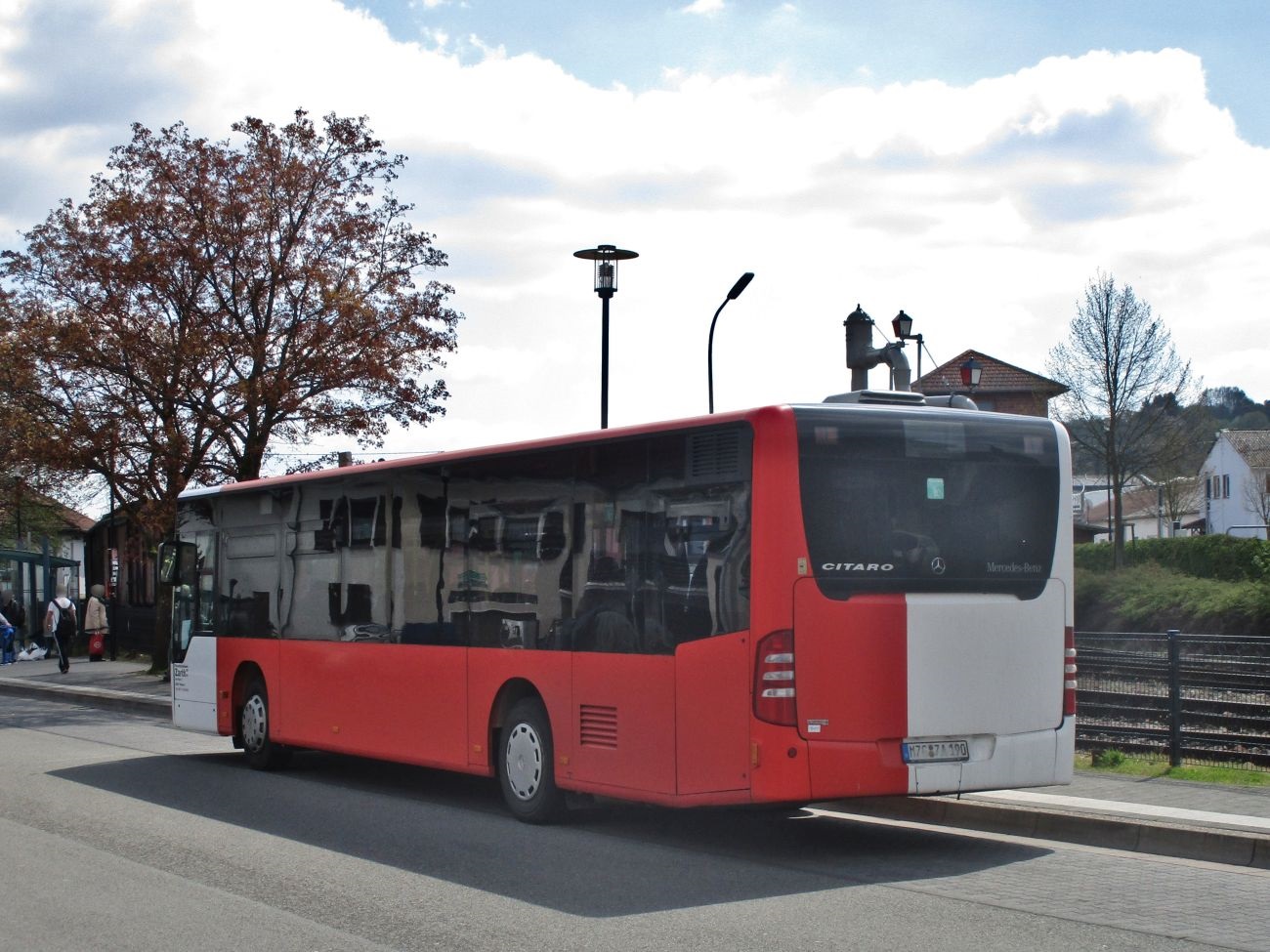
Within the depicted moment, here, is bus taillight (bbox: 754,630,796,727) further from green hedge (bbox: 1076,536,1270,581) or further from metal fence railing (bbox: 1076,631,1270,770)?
green hedge (bbox: 1076,536,1270,581)

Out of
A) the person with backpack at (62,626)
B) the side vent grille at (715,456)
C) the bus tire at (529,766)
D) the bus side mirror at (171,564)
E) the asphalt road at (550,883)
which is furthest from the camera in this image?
the person with backpack at (62,626)

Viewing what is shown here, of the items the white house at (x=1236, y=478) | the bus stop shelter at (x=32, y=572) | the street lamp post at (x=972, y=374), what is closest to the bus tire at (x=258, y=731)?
the street lamp post at (x=972, y=374)

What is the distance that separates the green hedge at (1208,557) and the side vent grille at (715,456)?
89.1ft

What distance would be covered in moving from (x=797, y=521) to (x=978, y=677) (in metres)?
1.65

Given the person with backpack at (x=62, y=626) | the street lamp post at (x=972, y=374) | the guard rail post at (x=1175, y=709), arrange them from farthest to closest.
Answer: the person with backpack at (x=62, y=626) → the street lamp post at (x=972, y=374) → the guard rail post at (x=1175, y=709)

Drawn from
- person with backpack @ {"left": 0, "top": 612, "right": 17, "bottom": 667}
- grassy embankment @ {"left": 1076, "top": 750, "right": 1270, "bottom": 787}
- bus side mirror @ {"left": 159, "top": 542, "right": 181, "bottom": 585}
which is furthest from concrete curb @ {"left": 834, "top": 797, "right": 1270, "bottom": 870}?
person with backpack @ {"left": 0, "top": 612, "right": 17, "bottom": 667}

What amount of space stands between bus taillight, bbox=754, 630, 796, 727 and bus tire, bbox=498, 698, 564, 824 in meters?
2.50

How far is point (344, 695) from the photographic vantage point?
14836mm

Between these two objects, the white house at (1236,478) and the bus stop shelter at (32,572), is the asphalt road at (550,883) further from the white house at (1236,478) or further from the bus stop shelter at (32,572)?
the white house at (1236,478)

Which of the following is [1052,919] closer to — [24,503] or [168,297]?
[168,297]

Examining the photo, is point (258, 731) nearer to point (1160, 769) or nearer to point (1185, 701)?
point (1160, 769)

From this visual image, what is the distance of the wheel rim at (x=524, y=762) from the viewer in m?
11.9

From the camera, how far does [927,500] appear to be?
10266 mm

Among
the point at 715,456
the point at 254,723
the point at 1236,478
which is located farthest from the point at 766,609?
the point at 1236,478
